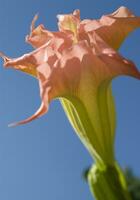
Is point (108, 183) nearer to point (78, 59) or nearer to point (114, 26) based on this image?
point (78, 59)

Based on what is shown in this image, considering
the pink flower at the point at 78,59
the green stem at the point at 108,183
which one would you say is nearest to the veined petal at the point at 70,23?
the pink flower at the point at 78,59

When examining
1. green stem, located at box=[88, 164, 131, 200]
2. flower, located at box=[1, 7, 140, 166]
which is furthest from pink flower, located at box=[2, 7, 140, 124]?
green stem, located at box=[88, 164, 131, 200]

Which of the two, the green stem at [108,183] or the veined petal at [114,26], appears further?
the veined petal at [114,26]

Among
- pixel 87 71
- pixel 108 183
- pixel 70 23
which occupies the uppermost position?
pixel 70 23

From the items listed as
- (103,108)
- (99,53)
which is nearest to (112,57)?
(99,53)

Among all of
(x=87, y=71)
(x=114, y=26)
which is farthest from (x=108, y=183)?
(x=114, y=26)

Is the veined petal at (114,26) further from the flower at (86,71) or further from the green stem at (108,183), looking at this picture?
the green stem at (108,183)

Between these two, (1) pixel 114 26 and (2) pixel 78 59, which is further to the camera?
(1) pixel 114 26
